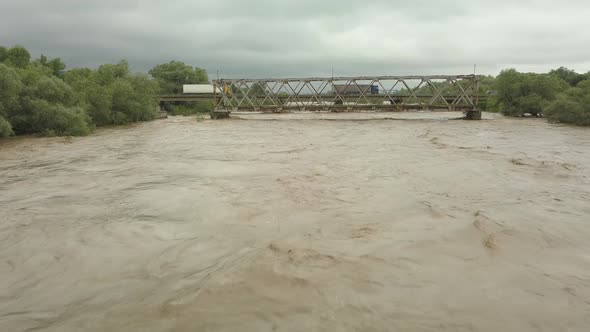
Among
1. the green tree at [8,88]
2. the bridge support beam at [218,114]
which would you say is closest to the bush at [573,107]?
the bridge support beam at [218,114]

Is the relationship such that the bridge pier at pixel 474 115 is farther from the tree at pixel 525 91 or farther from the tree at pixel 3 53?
the tree at pixel 3 53

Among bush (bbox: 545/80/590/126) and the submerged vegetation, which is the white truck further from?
bush (bbox: 545/80/590/126)

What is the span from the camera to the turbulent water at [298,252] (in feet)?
11.3

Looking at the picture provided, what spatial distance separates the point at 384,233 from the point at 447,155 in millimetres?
9073

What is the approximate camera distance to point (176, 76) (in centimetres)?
7981

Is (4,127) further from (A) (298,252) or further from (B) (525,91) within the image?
(B) (525,91)

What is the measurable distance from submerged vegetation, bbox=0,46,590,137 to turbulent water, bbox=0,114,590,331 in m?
14.0

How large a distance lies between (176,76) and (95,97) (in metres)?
52.3

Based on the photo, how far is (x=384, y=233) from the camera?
5473 millimetres

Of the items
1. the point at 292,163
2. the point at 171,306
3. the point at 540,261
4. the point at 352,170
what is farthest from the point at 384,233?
the point at 292,163

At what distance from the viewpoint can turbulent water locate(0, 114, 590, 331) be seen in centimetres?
343

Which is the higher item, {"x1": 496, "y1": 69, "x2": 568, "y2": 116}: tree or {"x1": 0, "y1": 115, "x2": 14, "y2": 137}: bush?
{"x1": 496, "y1": 69, "x2": 568, "y2": 116}: tree

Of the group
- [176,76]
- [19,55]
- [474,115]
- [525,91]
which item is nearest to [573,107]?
[474,115]

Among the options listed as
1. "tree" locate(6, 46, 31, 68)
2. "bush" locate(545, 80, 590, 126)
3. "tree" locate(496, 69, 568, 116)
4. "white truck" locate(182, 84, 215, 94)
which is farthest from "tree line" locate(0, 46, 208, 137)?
"tree" locate(496, 69, 568, 116)
